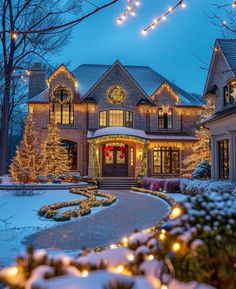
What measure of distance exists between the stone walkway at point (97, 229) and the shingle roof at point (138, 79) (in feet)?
55.3

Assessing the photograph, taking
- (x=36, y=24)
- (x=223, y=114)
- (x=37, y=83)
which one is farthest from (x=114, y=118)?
(x=36, y=24)

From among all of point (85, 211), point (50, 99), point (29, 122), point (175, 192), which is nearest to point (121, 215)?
point (85, 211)

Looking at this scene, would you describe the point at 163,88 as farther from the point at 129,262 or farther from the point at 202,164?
the point at 129,262

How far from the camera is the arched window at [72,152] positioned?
27.0 m

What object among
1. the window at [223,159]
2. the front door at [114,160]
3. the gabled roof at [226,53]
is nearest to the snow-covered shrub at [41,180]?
the front door at [114,160]

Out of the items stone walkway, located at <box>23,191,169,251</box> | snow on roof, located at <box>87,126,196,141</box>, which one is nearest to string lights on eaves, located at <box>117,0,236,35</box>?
stone walkway, located at <box>23,191,169,251</box>

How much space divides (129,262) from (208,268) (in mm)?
587

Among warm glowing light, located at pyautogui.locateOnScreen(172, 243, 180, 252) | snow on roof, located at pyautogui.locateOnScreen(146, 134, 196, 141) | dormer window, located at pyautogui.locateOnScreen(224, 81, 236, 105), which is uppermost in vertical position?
dormer window, located at pyautogui.locateOnScreen(224, 81, 236, 105)

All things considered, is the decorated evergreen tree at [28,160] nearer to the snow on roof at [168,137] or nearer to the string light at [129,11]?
the snow on roof at [168,137]

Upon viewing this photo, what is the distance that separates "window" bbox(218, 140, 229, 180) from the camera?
54.1 feet

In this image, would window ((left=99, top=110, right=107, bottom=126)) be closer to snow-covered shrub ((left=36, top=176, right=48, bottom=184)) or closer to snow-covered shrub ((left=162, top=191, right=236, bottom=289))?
snow-covered shrub ((left=36, top=176, right=48, bottom=184))

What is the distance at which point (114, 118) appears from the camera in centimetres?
2762

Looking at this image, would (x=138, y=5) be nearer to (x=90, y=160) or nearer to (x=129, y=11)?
(x=129, y=11)

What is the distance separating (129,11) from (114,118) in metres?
23.6
